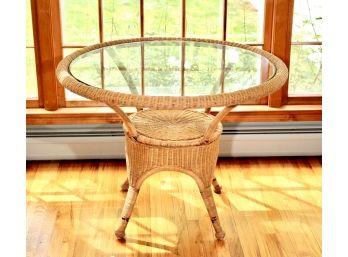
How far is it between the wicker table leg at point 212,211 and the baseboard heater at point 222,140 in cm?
73

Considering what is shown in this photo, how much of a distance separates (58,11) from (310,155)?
1510 millimetres

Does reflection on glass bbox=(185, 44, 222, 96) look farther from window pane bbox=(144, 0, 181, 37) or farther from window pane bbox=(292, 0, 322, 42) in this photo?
window pane bbox=(292, 0, 322, 42)

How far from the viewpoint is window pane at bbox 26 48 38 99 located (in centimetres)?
274

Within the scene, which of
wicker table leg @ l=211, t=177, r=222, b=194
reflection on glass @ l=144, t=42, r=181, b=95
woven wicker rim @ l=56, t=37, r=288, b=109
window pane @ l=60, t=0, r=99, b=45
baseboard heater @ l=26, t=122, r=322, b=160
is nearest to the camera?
woven wicker rim @ l=56, t=37, r=288, b=109

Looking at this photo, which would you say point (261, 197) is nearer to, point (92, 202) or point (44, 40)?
point (92, 202)

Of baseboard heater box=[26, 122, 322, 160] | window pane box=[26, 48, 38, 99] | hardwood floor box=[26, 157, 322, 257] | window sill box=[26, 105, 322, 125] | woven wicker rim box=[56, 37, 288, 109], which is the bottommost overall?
hardwood floor box=[26, 157, 322, 257]

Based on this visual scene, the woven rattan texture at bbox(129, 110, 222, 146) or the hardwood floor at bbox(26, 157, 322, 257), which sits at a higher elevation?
the woven rattan texture at bbox(129, 110, 222, 146)

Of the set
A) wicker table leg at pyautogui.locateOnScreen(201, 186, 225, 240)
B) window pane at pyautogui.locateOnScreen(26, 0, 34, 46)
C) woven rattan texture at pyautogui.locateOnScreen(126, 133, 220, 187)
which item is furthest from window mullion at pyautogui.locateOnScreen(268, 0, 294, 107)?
window pane at pyautogui.locateOnScreen(26, 0, 34, 46)

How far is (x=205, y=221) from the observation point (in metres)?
2.36

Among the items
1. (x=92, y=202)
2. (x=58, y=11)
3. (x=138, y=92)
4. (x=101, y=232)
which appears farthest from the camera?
(x=58, y=11)

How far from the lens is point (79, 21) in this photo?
107 inches

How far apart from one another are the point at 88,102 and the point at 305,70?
3.78 feet

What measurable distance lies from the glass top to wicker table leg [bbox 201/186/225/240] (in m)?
0.44

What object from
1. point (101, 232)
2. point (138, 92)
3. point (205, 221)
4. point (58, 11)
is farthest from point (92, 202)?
point (58, 11)
